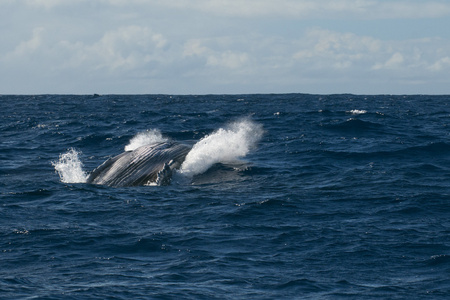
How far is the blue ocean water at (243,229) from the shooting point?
1088 centimetres

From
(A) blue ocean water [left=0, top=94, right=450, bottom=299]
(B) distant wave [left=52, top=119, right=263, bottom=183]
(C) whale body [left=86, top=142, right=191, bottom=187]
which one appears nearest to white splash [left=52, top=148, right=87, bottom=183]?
(B) distant wave [left=52, top=119, right=263, bottom=183]

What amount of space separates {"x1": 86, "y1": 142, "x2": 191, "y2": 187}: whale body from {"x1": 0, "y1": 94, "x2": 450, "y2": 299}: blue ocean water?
603mm

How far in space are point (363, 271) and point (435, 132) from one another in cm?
2454

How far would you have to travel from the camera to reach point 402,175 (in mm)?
21203

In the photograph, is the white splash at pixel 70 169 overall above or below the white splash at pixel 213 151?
below

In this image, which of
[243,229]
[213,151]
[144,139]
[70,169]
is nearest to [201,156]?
[213,151]

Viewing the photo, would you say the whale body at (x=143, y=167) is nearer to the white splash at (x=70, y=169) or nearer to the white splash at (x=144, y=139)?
the white splash at (x=70, y=169)

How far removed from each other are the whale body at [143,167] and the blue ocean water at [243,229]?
603mm

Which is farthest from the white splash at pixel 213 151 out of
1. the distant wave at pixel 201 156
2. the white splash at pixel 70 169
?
the white splash at pixel 70 169

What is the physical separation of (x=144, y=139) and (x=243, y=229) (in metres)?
18.4

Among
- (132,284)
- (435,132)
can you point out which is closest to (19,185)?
(132,284)

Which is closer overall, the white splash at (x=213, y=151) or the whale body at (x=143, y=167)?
the whale body at (x=143, y=167)

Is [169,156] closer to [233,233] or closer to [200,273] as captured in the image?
[233,233]

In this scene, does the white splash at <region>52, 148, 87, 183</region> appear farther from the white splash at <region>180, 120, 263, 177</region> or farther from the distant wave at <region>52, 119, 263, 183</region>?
the white splash at <region>180, 120, 263, 177</region>
